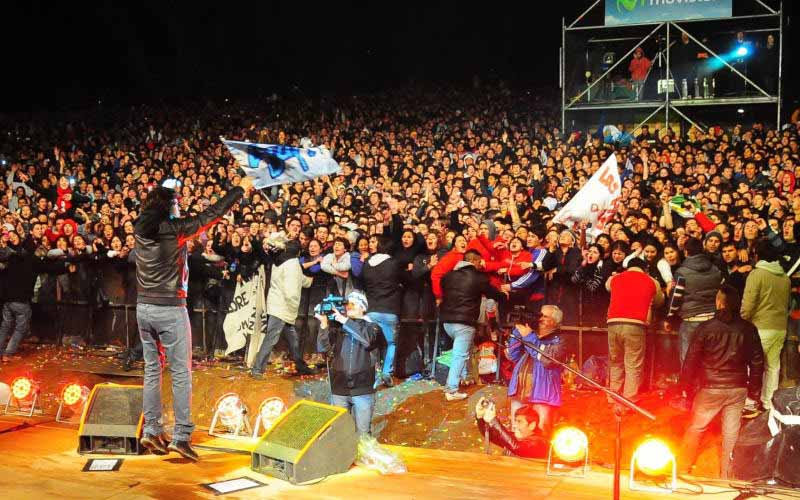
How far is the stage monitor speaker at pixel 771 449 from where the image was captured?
702 centimetres

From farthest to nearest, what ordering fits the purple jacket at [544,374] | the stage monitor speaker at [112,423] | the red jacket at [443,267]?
the red jacket at [443,267] → the purple jacket at [544,374] → the stage monitor speaker at [112,423]

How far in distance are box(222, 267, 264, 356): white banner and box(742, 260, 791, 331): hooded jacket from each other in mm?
6340

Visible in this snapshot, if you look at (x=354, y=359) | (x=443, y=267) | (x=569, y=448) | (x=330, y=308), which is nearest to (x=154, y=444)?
(x=354, y=359)

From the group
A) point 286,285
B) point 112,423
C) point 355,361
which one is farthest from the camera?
point 286,285

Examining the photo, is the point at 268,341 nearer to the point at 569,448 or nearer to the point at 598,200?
the point at 598,200

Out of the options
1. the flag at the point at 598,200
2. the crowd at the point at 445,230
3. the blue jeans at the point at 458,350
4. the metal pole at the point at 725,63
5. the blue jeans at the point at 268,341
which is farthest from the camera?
the metal pole at the point at 725,63

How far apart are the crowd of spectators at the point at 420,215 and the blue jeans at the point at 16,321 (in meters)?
0.02

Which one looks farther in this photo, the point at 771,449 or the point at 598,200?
the point at 598,200

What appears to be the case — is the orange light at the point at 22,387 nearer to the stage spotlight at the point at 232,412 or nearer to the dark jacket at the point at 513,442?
the stage spotlight at the point at 232,412

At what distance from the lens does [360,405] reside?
811 cm

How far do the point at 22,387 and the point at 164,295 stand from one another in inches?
150

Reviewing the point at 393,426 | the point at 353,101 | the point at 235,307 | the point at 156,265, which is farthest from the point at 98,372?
the point at 353,101

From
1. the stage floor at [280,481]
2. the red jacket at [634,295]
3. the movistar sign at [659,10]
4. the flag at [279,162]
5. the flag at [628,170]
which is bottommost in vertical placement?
the stage floor at [280,481]

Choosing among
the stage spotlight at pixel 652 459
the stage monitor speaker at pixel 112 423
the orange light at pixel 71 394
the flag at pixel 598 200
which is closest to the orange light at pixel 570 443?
the stage spotlight at pixel 652 459
